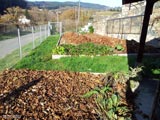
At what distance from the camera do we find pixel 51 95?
20.4 feet

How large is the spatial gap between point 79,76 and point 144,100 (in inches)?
106

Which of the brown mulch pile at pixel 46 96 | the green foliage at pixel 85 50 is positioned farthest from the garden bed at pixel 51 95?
the green foliage at pixel 85 50

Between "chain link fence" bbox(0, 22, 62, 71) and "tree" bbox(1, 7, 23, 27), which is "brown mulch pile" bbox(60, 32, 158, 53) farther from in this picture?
"tree" bbox(1, 7, 23, 27)

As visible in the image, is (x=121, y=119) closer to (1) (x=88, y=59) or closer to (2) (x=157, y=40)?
(1) (x=88, y=59)

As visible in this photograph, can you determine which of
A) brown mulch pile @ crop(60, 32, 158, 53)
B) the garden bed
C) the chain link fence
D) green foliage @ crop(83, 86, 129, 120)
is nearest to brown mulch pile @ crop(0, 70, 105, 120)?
the garden bed

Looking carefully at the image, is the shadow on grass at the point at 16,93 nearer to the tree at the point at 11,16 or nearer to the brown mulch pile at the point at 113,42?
the brown mulch pile at the point at 113,42

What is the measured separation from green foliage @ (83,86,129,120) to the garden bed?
5 centimetres

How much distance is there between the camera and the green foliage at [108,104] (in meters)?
5.39

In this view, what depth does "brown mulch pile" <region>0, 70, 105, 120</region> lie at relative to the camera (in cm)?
518

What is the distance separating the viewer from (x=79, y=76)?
8.38m

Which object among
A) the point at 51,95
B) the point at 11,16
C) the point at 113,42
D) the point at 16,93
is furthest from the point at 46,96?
the point at 11,16

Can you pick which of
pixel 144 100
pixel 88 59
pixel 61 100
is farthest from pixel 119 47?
pixel 61 100

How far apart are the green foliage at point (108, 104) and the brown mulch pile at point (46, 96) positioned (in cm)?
19

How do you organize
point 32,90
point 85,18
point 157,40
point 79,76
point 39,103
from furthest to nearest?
point 85,18
point 157,40
point 79,76
point 32,90
point 39,103
